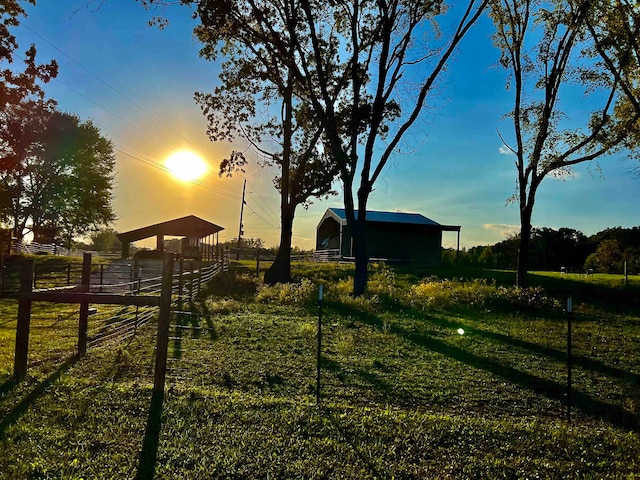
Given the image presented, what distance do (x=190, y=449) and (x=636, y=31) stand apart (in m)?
19.6

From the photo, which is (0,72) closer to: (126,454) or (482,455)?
(126,454)

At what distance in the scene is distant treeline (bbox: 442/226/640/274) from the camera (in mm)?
39378

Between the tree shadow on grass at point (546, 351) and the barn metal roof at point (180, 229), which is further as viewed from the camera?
the barn metal roof at point (180, 229)

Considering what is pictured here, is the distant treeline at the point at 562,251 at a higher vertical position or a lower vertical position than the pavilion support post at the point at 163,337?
higher

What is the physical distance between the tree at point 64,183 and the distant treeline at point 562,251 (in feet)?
114

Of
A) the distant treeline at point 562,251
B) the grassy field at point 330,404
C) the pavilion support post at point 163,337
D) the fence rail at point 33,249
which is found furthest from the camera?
the distant treeline at point 562,251

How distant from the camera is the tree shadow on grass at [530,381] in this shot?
18.6 feet

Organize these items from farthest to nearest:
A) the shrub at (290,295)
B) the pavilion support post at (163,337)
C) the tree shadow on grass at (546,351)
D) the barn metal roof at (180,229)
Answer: the barn metal roof at (180,229), the shrub at (290,295), the tree shadow on grass at (546,351), the pavilion support post at (163,337)

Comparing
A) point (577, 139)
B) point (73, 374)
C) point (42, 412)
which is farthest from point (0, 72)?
point (577, 139)

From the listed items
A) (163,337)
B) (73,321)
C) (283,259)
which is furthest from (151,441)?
(283,259)

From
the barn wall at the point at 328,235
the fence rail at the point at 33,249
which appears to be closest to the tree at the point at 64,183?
the fence rail at the point at 33,249

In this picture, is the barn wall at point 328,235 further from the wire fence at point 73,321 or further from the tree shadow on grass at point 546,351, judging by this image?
the tree shadow on grass at point 546,351

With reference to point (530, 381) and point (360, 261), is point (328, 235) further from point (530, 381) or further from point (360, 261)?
point (530, 381)

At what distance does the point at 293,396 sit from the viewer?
582cm
